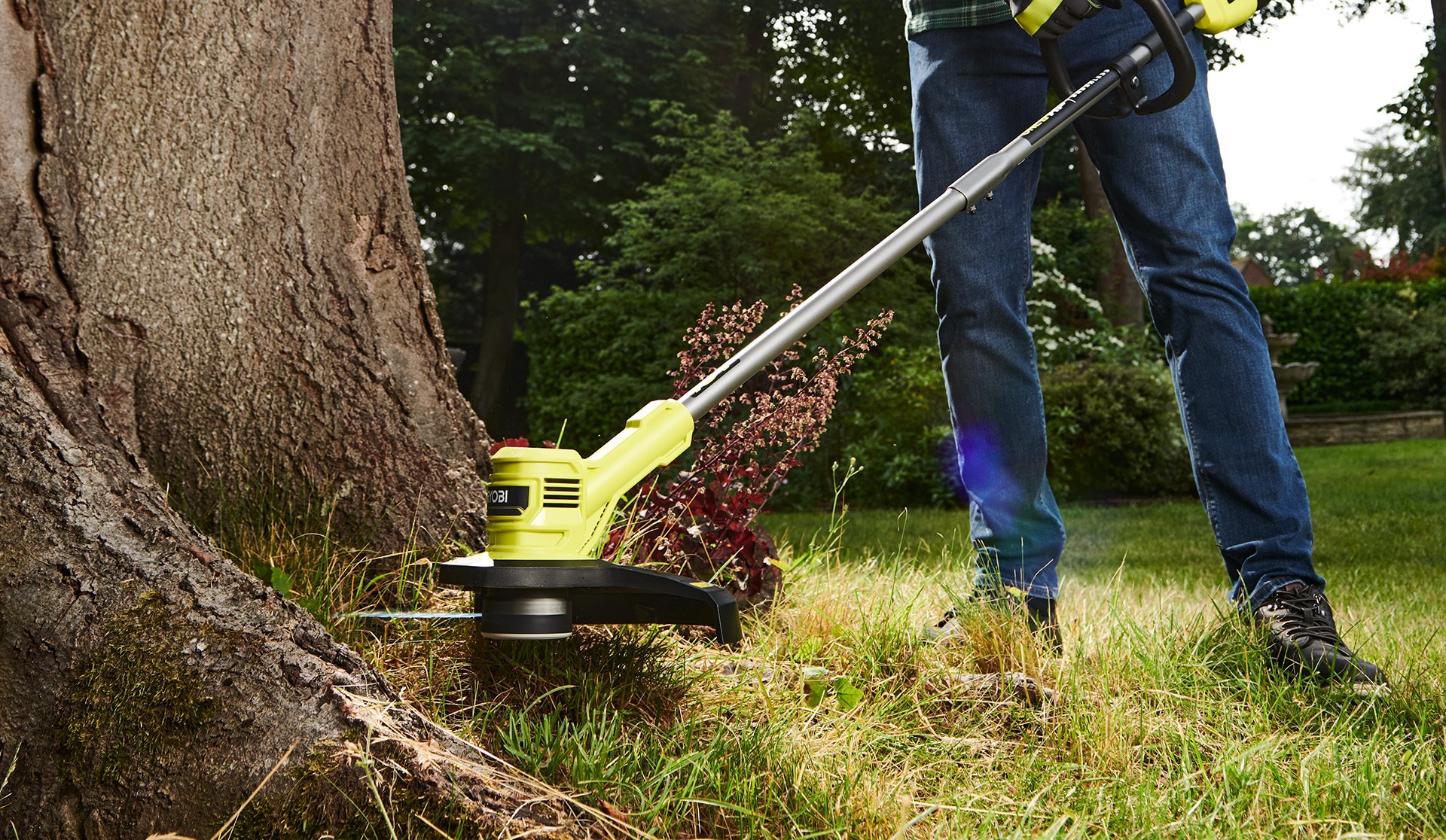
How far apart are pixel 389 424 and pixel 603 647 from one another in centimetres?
71

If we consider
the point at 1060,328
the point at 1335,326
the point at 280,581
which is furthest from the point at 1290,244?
the point at 280,581

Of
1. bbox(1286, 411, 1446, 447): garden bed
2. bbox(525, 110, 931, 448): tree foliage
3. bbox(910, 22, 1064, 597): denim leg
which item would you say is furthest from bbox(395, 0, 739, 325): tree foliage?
bbox(910, 22, 1064, 597): denim leg

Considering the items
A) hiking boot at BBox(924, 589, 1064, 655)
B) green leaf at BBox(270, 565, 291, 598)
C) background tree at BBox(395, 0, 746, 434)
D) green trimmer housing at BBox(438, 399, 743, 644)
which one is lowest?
hiking boot at BBox(924, 589, 1064, 655)

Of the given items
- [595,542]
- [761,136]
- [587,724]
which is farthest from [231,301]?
[761,136]

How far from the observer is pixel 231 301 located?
1.98 meters

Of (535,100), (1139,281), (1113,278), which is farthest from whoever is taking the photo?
(535,100)

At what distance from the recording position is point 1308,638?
1.90 m

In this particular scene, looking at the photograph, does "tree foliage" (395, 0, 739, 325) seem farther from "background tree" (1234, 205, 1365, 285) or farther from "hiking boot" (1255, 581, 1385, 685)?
"background tree" (1234, 205, 1365, 285)

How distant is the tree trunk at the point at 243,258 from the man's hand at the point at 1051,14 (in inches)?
48.0

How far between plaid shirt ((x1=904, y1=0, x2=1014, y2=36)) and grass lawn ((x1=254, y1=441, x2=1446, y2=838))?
3.69 ft

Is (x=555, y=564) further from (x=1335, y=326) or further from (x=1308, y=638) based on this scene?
(x=1335, y=326)

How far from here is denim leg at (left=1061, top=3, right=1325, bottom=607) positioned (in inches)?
79.1

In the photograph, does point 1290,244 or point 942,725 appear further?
point 1290,244

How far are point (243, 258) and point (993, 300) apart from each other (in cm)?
139
